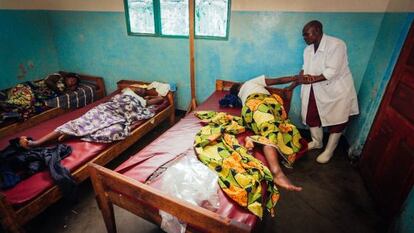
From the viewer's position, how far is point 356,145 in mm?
2643

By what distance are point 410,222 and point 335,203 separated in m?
0.64

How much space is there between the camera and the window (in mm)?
3158

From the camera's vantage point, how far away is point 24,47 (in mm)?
3814

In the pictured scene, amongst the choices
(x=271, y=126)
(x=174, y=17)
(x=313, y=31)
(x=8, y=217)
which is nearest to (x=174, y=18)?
(x=174, y=17)

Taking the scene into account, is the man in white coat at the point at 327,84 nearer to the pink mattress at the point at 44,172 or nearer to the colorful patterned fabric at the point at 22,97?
the pink mattress at the point at 44,172

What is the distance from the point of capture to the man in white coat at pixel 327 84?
7.68ft

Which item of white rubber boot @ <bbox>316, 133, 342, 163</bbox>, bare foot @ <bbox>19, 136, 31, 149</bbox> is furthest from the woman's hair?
bare foot @ <bbox>19, 136, 31, 149</bbox>

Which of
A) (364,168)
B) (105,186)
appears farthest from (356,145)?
(105,186)

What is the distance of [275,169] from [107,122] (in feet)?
6.32

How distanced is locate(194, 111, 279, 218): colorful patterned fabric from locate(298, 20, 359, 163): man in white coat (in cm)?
114

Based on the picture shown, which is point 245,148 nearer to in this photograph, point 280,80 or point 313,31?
point 280,80

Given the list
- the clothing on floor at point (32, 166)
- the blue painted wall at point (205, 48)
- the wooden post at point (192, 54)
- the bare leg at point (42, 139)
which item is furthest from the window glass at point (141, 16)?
the clothing on floor at point (32, 166)

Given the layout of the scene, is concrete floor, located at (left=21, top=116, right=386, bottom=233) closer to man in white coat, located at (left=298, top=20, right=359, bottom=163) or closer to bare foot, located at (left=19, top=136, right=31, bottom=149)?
man in white coat, located at (left=298, top=20, right=359, bottom=163)

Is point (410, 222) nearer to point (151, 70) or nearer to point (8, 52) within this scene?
point (151, 70)
